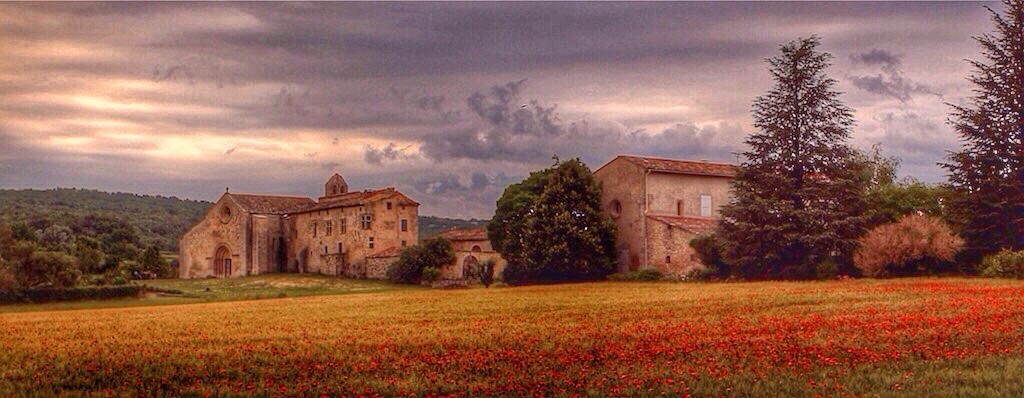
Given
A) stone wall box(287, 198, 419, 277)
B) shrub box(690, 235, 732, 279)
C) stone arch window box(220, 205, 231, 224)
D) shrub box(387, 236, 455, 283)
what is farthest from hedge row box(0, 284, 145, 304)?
stone arch window box(220, 205, 231, 224)

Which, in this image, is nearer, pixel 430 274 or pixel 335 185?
pixel 430 274

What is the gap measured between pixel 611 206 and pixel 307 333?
151 feet

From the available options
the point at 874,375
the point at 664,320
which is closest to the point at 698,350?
the point at 874,375

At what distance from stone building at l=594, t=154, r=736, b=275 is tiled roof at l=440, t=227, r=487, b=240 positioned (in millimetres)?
19371

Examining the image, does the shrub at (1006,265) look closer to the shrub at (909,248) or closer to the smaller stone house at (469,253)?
the shrub at (909,248)

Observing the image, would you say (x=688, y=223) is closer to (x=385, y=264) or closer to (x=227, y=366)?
Answer: (x=385, y=264)

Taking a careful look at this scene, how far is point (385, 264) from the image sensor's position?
85.8m

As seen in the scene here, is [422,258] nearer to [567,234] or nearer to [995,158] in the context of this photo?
[567,234]

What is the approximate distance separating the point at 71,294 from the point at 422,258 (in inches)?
1098

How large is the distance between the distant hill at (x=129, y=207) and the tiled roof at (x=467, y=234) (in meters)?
52.8

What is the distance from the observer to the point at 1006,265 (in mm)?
44594

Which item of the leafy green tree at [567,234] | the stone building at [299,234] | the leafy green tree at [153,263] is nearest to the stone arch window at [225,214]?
the stone building at [299,234]

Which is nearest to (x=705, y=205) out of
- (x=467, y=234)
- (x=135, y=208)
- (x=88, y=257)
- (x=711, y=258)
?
(x=711, y=258)

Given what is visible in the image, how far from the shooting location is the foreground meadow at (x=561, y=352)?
584 inches
